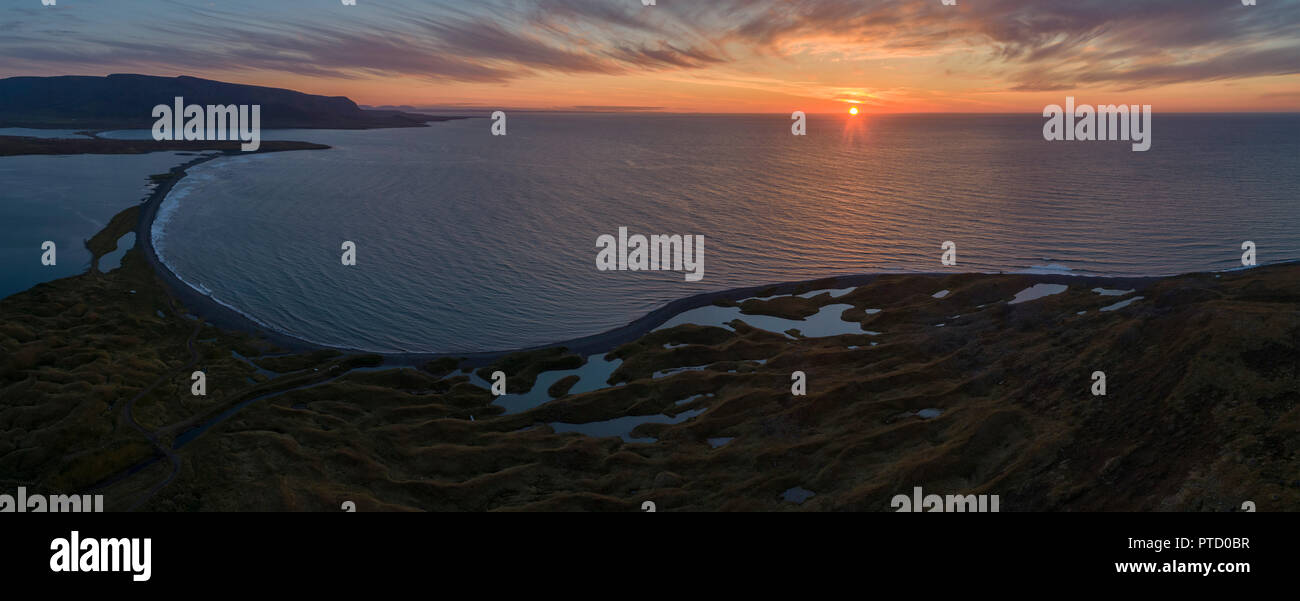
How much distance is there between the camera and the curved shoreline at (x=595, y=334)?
4831 cm

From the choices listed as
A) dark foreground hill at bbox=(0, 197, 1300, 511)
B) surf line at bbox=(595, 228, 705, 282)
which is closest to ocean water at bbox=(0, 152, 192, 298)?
dark foreground hill at bbox=(0, 197, 1300, 511)

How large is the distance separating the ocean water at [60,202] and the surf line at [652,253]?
55.5 meters

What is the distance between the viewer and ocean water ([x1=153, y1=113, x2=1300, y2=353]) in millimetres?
59219

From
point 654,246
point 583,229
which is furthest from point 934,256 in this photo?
point 583,229

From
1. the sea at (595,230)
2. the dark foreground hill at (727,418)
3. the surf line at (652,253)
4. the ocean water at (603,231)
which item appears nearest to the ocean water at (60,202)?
the sea at (595,230)

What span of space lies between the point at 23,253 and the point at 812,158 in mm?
182818

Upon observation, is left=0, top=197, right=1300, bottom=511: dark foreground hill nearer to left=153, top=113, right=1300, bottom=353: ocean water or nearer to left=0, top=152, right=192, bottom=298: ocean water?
left=153, top=113, right=1300, bottom=353: ocean water

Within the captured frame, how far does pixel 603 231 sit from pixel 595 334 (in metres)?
39.7

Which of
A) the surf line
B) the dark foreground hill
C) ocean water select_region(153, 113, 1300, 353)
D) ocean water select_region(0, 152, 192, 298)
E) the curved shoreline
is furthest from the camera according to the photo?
the surf line

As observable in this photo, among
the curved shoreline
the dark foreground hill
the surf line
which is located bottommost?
the dark foreground hill

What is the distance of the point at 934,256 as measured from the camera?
73500 millimetres

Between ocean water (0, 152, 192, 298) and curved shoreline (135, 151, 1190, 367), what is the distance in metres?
9.48
